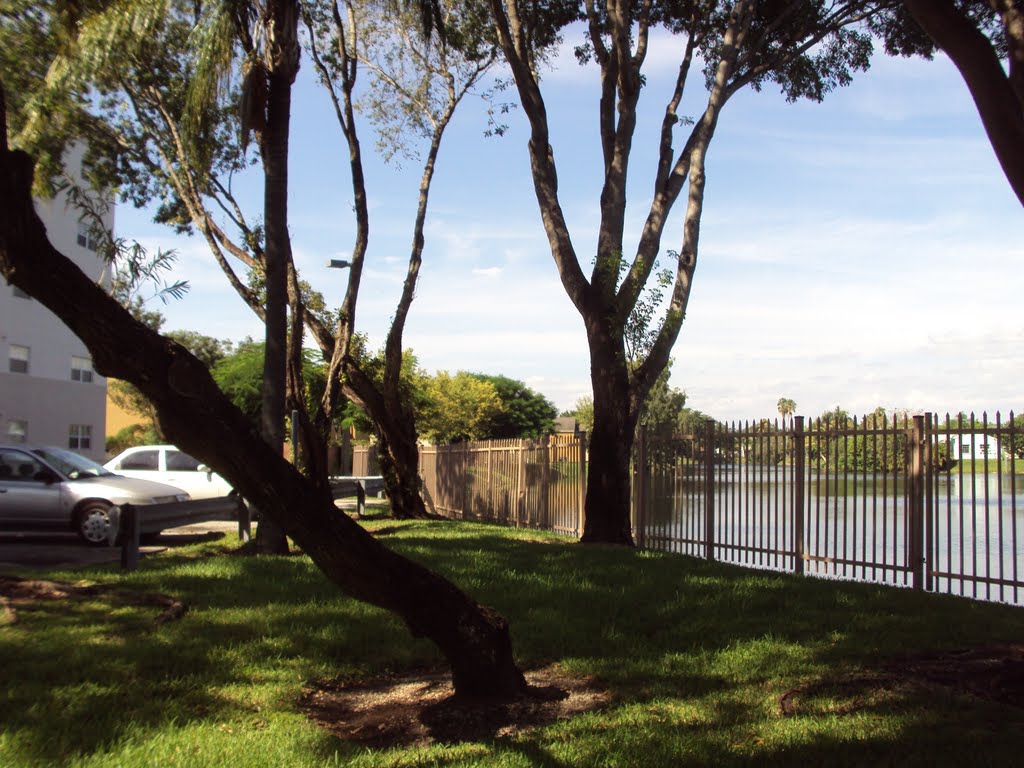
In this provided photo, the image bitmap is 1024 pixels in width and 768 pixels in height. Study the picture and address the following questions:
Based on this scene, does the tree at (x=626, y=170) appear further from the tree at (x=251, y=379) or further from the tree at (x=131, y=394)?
the tree at (x=131, y=394)

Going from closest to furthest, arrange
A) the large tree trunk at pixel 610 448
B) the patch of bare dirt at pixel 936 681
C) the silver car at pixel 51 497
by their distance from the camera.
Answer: the patch of bare dirt at pixel 936 681, the large tree trunk at pixel 610 448, the silver car at pixel 51 497

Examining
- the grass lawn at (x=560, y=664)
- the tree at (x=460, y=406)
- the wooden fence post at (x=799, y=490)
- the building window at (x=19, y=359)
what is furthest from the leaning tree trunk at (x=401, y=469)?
the tree at (x=460, y=406)

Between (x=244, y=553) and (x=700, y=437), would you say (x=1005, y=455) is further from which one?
(x=244, y=553)

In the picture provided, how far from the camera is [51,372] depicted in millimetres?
30500

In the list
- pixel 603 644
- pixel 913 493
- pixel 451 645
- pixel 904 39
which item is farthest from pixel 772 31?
pixel 451 645

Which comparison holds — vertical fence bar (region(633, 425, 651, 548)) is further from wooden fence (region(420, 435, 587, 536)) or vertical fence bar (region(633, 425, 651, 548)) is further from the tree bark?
the tree bark

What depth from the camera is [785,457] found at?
37.2 ft

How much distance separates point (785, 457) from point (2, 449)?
11500mm

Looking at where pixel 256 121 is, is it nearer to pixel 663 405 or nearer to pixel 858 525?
pixel 858 525

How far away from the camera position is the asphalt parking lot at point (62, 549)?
40.3 ft

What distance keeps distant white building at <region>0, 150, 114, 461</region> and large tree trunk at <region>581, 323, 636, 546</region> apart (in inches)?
766

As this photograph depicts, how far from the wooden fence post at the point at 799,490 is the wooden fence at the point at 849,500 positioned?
0.01m

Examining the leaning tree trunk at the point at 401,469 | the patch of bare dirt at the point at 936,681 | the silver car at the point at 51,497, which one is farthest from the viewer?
the leaning tree trunk at the point at 401,469

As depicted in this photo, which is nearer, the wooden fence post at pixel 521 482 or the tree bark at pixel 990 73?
the tree bark at pixel 990 73
